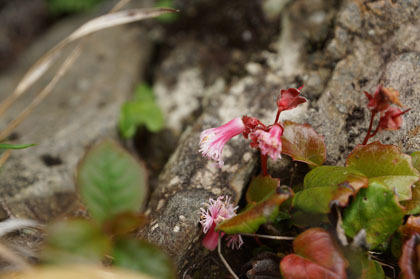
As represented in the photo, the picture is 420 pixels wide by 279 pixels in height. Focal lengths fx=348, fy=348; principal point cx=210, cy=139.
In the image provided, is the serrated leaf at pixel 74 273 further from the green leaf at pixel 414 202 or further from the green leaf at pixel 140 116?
the green leaf at pixel 140 116

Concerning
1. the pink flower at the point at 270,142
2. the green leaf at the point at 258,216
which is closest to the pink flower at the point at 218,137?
the pink flower at the point at 270,142

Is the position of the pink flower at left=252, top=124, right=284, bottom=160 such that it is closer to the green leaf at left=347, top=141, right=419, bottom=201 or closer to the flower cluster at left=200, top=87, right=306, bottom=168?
the flower cluster at left=200, top=87, right=306, bottom=168

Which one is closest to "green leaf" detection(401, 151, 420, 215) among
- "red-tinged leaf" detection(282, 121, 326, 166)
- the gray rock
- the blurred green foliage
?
"red-tinged leaf" detection(282, 121, 326, 166)

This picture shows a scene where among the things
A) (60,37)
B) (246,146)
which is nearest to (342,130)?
(246,146)

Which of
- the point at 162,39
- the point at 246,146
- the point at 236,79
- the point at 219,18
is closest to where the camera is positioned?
the point at 246,146

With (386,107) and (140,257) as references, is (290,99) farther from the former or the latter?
(140,257)

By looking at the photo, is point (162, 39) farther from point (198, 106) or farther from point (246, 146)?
point (246, 146)

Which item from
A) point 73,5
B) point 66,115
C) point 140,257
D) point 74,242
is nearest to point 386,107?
point 140,257
